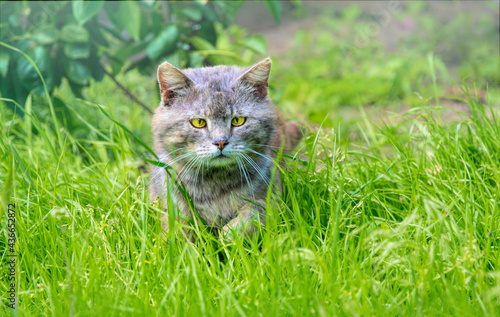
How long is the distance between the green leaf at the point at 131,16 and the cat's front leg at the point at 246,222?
1.50 meters

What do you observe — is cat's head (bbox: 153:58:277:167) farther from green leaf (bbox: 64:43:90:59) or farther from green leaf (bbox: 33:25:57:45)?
green leaf (bbox: 33:25:57:45)

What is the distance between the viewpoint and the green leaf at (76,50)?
3.10 m

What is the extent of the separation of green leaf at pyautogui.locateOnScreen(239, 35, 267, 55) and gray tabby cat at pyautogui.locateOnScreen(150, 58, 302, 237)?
1.05 m

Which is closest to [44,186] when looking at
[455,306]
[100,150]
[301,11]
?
[100,150]

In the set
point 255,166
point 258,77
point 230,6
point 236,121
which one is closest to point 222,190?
point 255,166

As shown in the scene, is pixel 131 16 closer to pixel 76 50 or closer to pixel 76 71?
pixel 76 50

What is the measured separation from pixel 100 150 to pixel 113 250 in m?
1.39

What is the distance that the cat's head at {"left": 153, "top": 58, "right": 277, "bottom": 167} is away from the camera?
214 cm

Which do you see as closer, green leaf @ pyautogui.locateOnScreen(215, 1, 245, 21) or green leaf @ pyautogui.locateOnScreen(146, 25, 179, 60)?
green leaf @ pyautogui.locateOnScreen(146, 25, 179, 60)

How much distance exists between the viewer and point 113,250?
202 centimetres

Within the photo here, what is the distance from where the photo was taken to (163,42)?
3121 millimetres

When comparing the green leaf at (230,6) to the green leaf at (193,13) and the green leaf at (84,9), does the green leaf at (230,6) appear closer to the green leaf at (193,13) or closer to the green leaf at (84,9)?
the green leaf at (193,13)

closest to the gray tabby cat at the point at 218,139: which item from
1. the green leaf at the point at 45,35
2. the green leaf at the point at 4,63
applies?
the green leaf at the point at 45,35

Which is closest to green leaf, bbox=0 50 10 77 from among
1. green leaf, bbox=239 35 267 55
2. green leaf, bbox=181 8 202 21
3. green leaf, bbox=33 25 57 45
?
green leaf, bbox=33 25 57 45
